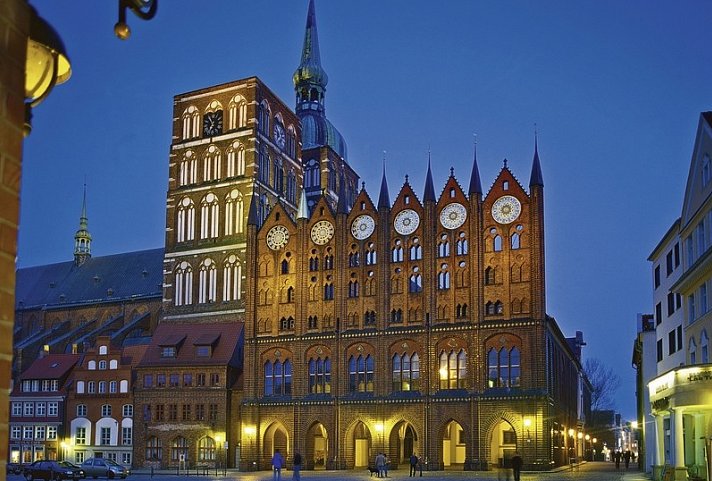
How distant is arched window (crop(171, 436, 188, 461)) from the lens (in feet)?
247

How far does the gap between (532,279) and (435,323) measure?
7.81 metres

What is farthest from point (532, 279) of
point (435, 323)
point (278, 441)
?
→ point (278, 441)

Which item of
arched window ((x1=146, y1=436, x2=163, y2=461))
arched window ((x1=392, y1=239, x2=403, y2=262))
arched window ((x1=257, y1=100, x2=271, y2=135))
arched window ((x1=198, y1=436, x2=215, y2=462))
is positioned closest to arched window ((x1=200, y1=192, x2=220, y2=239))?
arched window ((x1=257, y1=100, x2=271, y2=135))

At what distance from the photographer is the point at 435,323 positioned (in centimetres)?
6850

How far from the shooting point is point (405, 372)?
6925 centimetres

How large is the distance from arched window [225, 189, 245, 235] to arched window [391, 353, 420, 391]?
25.5 metres

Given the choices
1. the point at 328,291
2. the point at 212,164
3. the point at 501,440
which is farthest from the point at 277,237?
the point at 501,440

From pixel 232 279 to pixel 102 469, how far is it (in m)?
29.1

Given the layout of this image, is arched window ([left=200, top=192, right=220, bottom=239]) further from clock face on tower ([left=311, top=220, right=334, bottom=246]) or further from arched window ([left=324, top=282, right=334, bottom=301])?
arched window ([left=324, top=282, right=334, bottom=301])

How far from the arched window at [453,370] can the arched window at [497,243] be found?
7.50m

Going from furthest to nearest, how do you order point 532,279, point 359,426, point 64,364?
point 64,364
point 359,426
point 532,279

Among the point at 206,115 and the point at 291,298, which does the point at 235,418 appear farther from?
the point at 206,115

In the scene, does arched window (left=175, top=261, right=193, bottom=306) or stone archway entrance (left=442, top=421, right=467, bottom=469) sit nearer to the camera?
stone archway entrance (left=442, top=421, right=467, bottom=469)

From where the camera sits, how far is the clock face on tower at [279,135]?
3839 inches
